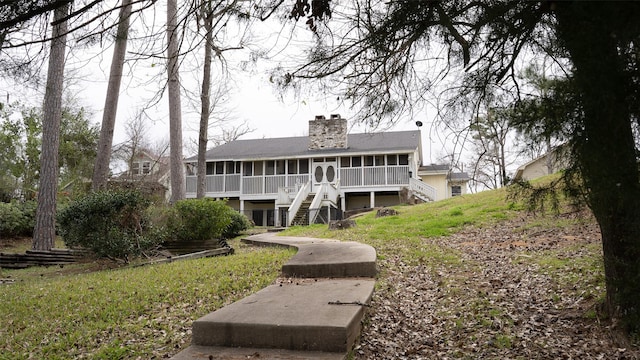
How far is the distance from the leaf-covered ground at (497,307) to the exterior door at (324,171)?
18.1 metres

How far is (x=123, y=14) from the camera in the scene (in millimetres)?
4484

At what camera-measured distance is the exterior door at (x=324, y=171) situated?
1000 inches

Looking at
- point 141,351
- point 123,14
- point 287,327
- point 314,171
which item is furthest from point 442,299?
point 314,171

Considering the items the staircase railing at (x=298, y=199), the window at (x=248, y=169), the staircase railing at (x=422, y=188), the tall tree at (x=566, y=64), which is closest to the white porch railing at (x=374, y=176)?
the staircase railing at (x=422, y=188)

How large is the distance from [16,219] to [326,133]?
16.4 metres

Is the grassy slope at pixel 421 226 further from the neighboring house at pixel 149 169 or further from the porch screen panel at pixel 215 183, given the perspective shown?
the neighboring house at pixel 149 169

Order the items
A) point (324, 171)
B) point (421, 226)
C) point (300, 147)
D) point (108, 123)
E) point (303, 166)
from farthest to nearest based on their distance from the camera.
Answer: point (300, 147), point (303, 166), point (324, 171), point (108, 123), point (421, 226)

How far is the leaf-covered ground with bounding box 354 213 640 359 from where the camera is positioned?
11.3 ft

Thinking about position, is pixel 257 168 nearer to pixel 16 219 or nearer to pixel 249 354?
pixel 16 219

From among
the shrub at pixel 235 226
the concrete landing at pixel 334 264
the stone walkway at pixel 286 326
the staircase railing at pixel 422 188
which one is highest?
the staircase railing at pixel 422 188

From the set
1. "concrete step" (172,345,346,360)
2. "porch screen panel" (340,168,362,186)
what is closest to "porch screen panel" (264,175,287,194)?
"porch screen panel" (340,168,362,186)

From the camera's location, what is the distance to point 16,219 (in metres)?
15.3

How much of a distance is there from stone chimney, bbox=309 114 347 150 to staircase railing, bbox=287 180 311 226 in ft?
9.91

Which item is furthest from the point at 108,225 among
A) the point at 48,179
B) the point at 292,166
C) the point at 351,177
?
the point at 292,166
